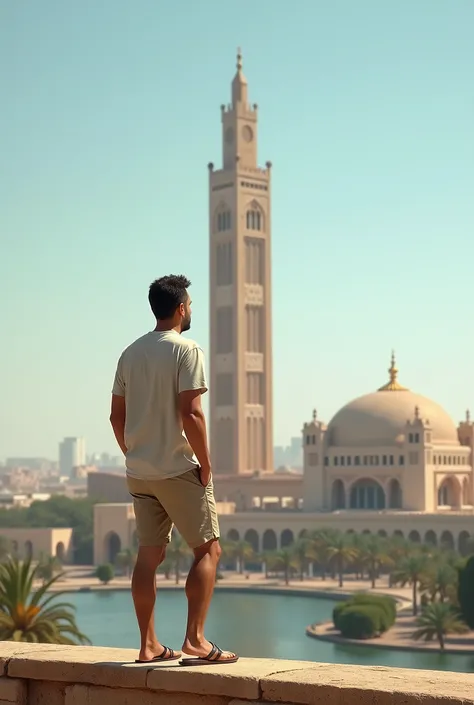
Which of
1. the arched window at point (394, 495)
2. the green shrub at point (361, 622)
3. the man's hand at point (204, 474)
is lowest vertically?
the green shrub at point (361, 622)

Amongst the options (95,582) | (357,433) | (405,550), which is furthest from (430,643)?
(357,433)

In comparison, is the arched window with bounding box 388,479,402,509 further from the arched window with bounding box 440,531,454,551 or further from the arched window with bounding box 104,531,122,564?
the arched window with bounding box 104,531,122,564

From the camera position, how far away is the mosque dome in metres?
90.4

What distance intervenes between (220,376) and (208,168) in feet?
48.2

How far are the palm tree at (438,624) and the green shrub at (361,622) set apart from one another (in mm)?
1769

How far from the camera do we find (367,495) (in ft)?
300

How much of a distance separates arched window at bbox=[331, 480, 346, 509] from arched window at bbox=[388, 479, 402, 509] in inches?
124

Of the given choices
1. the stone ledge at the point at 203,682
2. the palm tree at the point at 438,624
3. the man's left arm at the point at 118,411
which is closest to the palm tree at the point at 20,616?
the man's left arm at the point at 118,411

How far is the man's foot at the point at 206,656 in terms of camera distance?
687 cm

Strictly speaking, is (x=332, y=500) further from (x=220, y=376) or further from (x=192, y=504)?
(x=192, y=504)

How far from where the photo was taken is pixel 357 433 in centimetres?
9144

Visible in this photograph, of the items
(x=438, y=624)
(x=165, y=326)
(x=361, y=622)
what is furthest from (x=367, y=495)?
(x=165, y=326)

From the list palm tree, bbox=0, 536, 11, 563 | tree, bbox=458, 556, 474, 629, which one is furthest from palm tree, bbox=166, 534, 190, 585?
tree, bbox=458, 556, 474, 629

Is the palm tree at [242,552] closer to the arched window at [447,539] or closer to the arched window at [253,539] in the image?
the arched window at [253,539]
